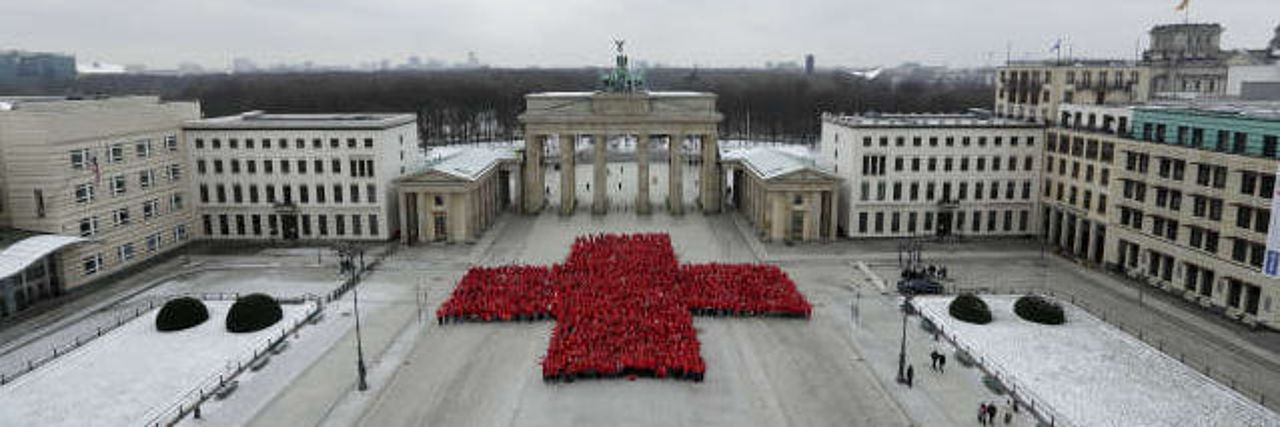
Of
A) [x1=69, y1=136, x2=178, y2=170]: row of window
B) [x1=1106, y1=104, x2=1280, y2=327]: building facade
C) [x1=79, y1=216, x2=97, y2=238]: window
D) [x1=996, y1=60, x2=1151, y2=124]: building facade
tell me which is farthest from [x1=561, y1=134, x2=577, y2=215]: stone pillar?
[x1=1106, y1=104, x2=1280, y2=327]: building facade

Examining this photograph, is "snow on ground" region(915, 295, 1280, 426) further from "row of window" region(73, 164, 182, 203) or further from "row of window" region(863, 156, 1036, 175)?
"row of window" region(73, 164, 182, 203)

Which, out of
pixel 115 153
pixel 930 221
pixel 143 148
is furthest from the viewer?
pixel 930 221

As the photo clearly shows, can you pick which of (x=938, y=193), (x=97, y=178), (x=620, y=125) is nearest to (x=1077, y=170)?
(x=938, y=193)

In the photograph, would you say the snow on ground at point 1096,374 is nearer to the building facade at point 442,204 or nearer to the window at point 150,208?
the building facade at point 442,204

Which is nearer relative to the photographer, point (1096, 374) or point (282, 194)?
point (1096, 374)

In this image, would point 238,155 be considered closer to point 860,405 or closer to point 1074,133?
point 860,405

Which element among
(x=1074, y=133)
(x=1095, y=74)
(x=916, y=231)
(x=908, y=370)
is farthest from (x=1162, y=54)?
(x=908, y=370)

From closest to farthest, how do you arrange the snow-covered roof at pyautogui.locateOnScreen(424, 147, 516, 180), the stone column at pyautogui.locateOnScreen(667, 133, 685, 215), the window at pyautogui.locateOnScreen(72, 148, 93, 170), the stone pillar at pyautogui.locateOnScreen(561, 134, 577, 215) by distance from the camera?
the window at pyautogui.locateOnScreen(72, 148, 93, 170)
the snow-covered roof at pyautogui.locateOnScreen(424, 147, 516, 180)
the stone pillar at pyautogui.locateOnScreen(561, 134, 577, 215)
the stone column at pyautogui.locateOnScreen(667, 133, 685, 215)

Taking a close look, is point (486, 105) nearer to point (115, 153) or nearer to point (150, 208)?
Result: point (150, 208)
